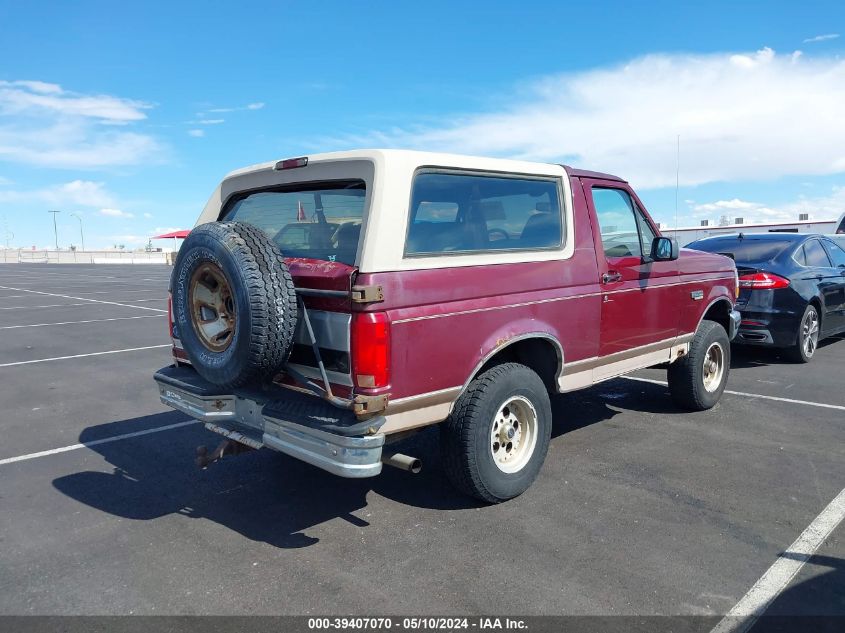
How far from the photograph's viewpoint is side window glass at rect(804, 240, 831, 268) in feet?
28.2

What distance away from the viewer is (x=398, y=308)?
3.36 metres

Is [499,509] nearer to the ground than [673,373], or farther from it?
nearer to the ground

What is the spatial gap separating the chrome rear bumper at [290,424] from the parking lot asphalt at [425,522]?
1.85ft

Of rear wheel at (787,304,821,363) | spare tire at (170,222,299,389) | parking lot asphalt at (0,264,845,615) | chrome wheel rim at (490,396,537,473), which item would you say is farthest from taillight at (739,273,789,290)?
spare tire at (170,222,299,389)

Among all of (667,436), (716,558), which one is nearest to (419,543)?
(716,558)

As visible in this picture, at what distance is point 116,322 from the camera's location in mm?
13562

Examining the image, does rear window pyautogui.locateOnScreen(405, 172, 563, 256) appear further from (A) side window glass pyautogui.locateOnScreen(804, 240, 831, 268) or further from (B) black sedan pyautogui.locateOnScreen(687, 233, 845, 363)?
(A) side window glass pyautogui.locateOnScreen(804, 240, 831, 268)

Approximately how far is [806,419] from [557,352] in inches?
118

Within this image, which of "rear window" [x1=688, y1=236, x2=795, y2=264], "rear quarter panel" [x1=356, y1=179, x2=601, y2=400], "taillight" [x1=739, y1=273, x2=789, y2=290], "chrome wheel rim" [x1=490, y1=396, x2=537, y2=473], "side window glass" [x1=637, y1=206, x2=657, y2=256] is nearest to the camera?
"rear quarter panel" [x1=356, y1=179, x2=601, y2=400]

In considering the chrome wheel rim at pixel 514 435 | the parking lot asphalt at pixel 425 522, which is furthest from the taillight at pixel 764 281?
the chrome wheel rim at pixel 514 435

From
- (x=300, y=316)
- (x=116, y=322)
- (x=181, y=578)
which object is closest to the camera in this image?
(x=181, y=578)

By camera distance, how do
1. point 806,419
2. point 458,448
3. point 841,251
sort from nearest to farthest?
point 458,448, point 806,419, point 841,251

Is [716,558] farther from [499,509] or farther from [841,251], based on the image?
[841,251]

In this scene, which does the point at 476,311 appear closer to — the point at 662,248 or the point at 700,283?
the point at 662,248
